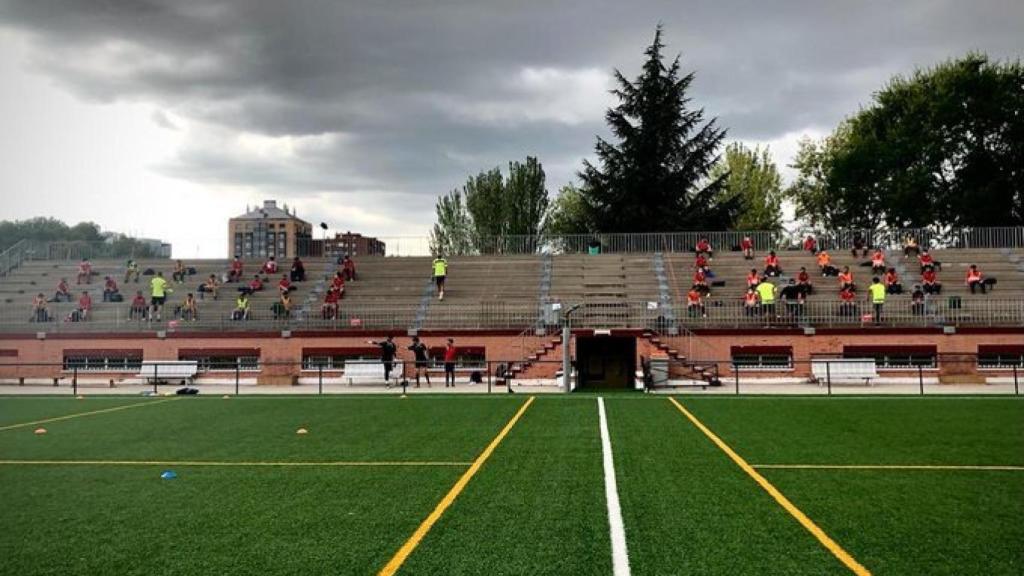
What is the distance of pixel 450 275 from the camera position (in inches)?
1686

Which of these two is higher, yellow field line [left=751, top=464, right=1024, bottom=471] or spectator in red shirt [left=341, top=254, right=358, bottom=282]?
spectator in red shirt [left=341, top=254, right=358, bottom=282]

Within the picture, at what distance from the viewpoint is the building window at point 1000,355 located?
32875 mm

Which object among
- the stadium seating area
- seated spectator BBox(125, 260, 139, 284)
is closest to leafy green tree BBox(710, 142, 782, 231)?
the stadium seating area

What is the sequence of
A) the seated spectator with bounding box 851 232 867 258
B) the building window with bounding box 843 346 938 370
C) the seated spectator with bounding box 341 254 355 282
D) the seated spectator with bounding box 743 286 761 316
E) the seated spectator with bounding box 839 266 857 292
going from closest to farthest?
the building window with bounding box 843 346 938 370 < the seated spectator with bounding box 743 286 761 316 < the seated spectator with bounding box 839 266 857 292 < the seated spectator with bounding box 851 232 867 258 < the seated spectator with bounding box 341 254 355 282

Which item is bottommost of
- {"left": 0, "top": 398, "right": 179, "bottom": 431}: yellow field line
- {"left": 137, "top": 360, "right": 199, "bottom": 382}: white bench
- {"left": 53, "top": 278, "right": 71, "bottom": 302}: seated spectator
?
{"left": 0, "top": 398, "right": 179, "bottom": 431}: yellow field line

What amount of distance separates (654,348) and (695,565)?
2562 centimetres

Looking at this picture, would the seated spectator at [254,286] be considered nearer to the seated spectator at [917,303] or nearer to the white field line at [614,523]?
the seated spectator at [917,303]

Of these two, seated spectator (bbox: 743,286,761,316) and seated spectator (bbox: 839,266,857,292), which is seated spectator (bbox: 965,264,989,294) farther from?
seated spectator (bbox: 743,286,761,316)

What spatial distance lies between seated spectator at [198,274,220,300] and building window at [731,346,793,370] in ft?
80.4

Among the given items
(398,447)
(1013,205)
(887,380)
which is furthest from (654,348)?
(1013,205)

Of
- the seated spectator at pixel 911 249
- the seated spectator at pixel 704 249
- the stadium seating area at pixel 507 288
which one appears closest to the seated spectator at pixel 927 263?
the stadium seating area at pixel 507 288

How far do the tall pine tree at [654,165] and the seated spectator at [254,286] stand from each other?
25878mm

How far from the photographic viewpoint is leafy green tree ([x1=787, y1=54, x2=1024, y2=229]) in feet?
188

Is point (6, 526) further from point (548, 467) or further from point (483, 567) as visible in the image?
point (548, 467)
